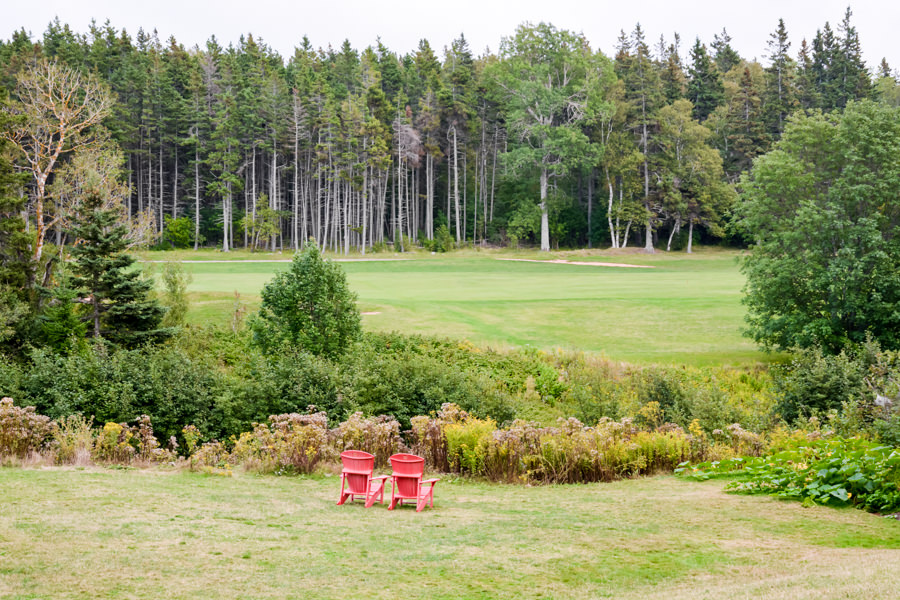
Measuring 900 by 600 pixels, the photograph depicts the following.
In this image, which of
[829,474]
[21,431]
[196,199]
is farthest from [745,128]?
[21,431]

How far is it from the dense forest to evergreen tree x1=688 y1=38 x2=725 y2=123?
17 cm

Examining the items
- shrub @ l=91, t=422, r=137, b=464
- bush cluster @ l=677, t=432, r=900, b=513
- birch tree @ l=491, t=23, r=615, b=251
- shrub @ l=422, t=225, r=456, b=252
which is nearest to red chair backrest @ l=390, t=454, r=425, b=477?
bush cluster @ l=677, t=432, r=900, b=513

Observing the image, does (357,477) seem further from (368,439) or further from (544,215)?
(544,215)

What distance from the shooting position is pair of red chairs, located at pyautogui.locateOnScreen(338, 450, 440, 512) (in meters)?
9.61

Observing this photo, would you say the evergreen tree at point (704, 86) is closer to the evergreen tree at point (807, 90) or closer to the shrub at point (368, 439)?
the evergreen tree at point (807, 90)

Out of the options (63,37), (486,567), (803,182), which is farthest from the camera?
(63,37)

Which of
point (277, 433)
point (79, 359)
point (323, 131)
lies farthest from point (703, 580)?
point (323, 131)

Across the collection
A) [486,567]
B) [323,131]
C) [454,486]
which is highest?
[323,131]

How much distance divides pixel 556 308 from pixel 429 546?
25.1 meters

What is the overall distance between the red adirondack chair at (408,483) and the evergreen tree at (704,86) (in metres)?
78.5

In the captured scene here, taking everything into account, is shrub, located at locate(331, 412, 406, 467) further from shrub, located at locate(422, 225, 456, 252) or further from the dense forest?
shrub, located at locate(422, 225, 456, 252)

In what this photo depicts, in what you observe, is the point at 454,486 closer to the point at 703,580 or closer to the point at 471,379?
the point at 703,580

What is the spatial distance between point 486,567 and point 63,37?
96.2 metres

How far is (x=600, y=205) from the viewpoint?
255 feet
